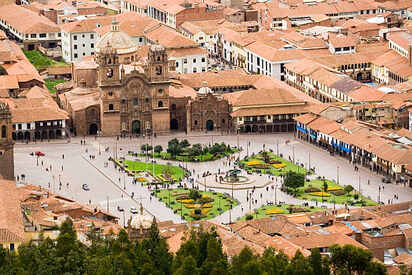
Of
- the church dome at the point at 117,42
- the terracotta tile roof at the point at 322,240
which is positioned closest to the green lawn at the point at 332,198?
the terracotta tile roof at the point at 322,240

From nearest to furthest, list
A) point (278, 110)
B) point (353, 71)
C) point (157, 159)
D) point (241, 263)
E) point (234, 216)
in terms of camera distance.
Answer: point (241, 263), point (234, 216), point (157, 159), point (278, 110), point (353, 71)

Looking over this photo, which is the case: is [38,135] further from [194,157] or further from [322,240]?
[322,240]

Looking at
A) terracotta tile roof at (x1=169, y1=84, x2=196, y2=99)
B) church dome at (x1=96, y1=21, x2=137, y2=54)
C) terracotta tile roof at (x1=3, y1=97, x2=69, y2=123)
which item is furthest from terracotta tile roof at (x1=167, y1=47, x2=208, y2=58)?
terracotta tile roof at (x1=3, y1=97, x2=69, y2=123)

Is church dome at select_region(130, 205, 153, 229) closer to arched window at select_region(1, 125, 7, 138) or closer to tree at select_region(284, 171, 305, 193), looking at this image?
tree at select_region(284, 171, 305, 193)

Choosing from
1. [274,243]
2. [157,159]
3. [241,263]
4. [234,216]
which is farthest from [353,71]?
[241,263]

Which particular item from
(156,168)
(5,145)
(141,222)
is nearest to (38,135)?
(156,168)

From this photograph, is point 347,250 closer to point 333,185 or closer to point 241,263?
point 241,263
